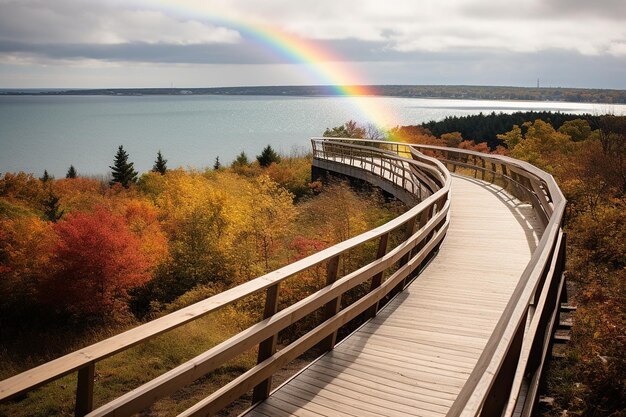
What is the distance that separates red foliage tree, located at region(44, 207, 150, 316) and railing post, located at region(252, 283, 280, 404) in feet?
103

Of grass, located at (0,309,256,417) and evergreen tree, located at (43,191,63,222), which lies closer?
grass, located at (0,309,256,417)

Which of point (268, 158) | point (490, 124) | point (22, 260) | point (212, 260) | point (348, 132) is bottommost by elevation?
point (22, 260)

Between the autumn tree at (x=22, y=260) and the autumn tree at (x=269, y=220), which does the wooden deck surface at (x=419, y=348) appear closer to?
the autumn tree at (x=269, y=220)

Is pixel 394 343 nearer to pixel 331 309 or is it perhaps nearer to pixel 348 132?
pixel 331 309

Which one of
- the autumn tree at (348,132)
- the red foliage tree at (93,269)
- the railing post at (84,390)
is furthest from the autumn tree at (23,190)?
the railing post at (84,390)

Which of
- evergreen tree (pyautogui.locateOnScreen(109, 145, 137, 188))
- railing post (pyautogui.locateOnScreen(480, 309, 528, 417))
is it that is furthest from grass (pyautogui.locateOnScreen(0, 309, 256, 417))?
evergreen tree (pyautogui.locateOnScreen(109, 145, 137, 188))

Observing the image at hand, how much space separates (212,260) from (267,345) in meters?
31.5

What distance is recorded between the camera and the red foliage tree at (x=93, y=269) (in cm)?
3462

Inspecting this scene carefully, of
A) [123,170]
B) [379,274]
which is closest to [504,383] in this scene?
[379,274]

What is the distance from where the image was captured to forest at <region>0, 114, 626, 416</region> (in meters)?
11.6

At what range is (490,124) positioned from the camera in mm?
82375

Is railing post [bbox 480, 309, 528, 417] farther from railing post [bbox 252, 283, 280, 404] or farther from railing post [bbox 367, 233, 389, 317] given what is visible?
railing post [bbox 367, 233, 389, 317]

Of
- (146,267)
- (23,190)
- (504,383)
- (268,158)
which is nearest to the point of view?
(504,383)

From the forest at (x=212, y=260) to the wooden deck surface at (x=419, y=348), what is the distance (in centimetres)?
172
